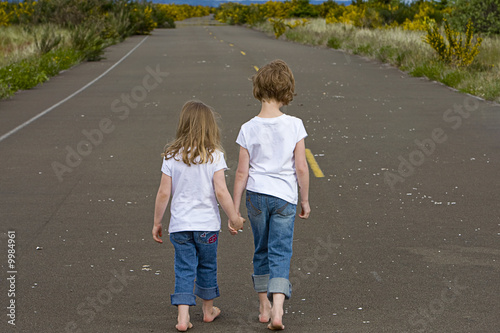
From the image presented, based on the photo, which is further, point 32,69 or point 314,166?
point 32,69

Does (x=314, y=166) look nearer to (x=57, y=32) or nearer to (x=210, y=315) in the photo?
(x=210, y=315)

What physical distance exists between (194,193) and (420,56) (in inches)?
827

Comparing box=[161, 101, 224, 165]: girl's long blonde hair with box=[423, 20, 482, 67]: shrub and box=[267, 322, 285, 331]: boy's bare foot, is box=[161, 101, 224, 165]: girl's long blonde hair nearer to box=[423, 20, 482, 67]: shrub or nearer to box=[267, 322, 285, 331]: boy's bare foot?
box=[267, 322, 285, 331]: boy's bare foot

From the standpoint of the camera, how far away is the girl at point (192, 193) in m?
Answer: 4.89

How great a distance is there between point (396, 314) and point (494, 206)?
347cm

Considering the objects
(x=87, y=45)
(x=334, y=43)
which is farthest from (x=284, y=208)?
(x=334, y=43)

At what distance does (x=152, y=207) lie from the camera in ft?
27.6

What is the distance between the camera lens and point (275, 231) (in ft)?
16.3

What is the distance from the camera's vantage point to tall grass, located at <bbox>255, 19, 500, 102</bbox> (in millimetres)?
18844

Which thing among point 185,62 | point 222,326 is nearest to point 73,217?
point 222,326

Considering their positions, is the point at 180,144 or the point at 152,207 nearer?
the point at 180,144

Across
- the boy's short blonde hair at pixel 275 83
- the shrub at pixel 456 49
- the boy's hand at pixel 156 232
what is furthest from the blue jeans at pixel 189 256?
the shrub at pixel 456 49

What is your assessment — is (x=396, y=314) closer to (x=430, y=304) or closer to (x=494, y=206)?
(x=430, y=304)

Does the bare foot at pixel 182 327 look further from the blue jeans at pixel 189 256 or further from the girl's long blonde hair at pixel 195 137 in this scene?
the girl's long blonde hair at pixel 195 137
